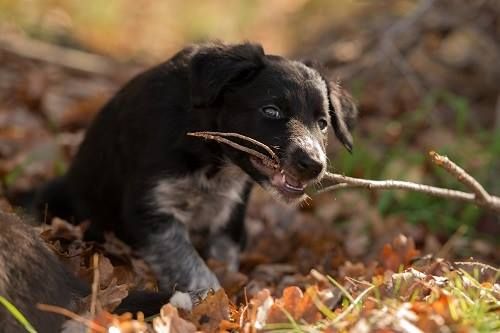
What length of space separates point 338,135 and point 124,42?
6.72 m

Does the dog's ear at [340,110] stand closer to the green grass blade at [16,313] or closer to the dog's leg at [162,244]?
the dog's leg at [162,244]

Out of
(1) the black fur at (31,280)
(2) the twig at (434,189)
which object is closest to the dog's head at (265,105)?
(2) the twig at (434,189)

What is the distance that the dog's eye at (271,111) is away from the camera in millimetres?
4469

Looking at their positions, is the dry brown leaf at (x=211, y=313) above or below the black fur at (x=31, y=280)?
below

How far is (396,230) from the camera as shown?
6.30 m

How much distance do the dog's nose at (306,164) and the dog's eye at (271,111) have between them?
293 mm

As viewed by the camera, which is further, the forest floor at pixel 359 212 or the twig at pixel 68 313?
the forest floor at pixel 359 212

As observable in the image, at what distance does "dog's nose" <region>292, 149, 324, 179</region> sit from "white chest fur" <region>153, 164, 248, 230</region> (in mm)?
705

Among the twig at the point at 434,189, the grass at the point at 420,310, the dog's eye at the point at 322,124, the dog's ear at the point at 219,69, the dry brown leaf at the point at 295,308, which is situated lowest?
the dry brown leaf at the point at 295,308

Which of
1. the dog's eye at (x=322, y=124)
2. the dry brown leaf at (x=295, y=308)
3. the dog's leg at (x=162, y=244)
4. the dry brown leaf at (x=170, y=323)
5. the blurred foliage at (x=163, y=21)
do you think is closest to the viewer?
the dry brown leaf at (x=170, y=323)

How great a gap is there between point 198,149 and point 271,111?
521mm

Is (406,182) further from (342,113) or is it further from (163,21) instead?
(163,21)

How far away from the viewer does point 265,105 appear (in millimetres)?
4484

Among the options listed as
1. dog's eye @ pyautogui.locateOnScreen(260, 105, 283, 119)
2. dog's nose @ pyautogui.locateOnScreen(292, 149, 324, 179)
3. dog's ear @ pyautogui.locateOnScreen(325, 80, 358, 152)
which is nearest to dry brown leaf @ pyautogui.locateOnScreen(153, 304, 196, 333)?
dog's nose @ pyautogui.locateOnScreen(292, 149, 324, 179)
